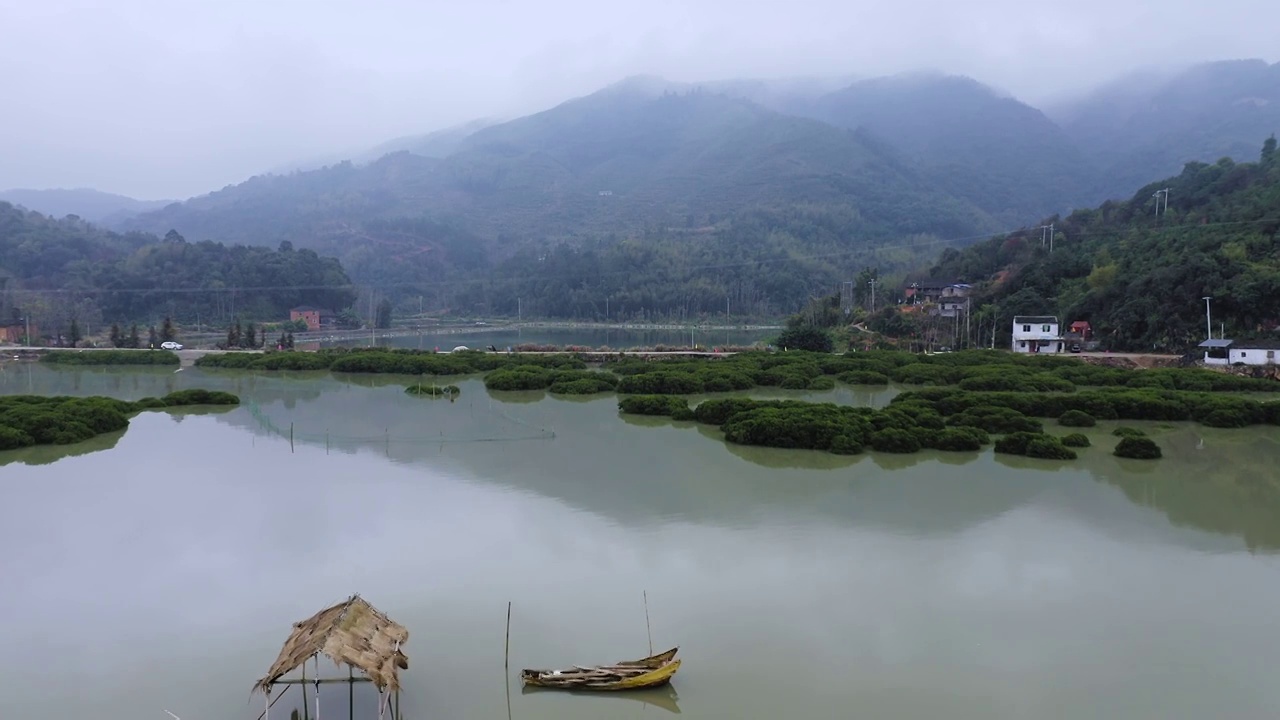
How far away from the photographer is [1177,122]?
5719 inches

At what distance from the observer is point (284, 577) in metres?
9.66

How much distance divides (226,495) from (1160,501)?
13423mm

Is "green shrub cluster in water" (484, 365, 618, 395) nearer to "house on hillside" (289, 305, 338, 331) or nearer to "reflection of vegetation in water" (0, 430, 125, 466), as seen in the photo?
"reflection of vegetation in water" (0, 430, 125, 466)

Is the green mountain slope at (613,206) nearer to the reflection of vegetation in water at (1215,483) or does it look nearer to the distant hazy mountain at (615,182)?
the distant hazy mountain at (615,182)

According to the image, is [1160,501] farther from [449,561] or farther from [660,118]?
[660,118]

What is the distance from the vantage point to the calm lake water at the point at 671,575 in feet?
23.5

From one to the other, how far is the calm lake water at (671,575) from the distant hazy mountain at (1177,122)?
121101mm

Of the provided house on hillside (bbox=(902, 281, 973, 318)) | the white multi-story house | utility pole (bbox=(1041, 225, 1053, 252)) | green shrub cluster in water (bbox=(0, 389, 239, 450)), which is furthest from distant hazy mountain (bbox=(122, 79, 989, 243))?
green shrub cluster in water (bbox=(0, 389, 239, 450))

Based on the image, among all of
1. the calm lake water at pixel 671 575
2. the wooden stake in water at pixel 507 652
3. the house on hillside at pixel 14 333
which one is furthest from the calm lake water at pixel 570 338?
the wooden stake in water at pixel 507 652

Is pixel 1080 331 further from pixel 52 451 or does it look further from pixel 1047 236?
pixel 52 451

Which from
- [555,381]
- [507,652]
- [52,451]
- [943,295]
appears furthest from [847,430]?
[943,295]

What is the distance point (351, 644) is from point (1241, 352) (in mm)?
28010

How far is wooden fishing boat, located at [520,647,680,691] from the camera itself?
22.9 ft

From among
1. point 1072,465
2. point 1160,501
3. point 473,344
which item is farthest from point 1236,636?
point 473,344
